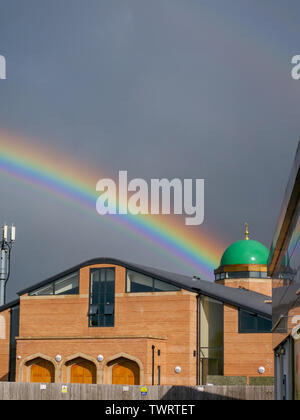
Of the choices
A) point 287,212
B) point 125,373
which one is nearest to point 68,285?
point 125,373

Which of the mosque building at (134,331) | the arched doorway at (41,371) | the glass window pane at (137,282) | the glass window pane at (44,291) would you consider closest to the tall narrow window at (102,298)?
the mosque building at (134,331)

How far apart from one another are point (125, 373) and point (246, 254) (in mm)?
27177

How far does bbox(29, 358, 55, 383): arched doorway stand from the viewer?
165ft

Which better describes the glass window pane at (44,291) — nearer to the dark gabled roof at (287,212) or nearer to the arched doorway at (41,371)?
the arched doorway at (41,371)

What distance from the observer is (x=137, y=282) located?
51031 millimetres

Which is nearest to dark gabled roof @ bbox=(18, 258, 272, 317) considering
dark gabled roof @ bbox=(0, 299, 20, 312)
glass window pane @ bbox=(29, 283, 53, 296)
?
glass window pane @ bbox=(29, 283, 53, 296)

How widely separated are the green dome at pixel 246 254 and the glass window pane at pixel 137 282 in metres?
22.8

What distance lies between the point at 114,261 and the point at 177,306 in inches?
220

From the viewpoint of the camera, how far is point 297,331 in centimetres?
1797

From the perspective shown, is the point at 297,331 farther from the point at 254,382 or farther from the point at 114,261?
the point at 114,261

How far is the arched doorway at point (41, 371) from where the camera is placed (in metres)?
50.2

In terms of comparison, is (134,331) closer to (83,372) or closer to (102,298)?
(102,298)

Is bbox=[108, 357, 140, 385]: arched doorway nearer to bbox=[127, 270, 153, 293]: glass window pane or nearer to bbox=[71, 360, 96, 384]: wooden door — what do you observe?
bbox=[71, 360, 96, 384]: wooden door
